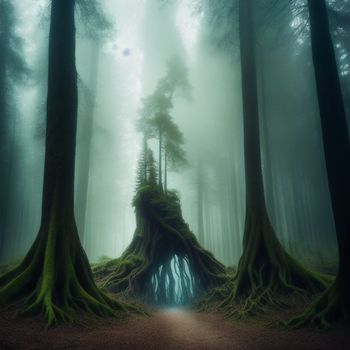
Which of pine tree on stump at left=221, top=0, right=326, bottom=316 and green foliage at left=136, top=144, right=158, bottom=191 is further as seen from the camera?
green foliage at left=136, top=144, right=158, bottom=191

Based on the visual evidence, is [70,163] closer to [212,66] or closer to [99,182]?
[212,66]

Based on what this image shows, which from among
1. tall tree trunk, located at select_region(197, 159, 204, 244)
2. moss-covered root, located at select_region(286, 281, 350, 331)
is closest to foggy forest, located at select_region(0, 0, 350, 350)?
moss-covered root, located at select_region(286, 281, 350, 331)

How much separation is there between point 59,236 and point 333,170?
5.52 metres

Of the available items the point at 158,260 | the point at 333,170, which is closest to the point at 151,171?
the point at 158,260

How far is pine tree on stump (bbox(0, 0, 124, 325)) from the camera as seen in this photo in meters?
4.29

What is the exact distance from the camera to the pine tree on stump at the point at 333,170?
443 centimetres

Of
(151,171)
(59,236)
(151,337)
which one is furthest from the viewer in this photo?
(151,171)

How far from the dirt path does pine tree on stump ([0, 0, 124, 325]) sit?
1.12 feet

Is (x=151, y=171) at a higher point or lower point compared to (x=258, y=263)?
higher

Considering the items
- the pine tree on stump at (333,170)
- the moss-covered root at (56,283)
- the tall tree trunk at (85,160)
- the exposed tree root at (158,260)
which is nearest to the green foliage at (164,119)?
the exposed tree root at (158,260)

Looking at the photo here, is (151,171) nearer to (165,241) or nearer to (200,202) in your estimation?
(165,241)

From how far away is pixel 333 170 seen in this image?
4.81 m

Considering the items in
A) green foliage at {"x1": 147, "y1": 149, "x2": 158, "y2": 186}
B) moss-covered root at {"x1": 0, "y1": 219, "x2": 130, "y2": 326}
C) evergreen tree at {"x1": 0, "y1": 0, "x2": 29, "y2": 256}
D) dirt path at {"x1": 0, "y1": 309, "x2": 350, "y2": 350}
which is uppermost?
evergreen tree at {"x1": 0, "y1": 0, "x2": 29, "y2": 256}

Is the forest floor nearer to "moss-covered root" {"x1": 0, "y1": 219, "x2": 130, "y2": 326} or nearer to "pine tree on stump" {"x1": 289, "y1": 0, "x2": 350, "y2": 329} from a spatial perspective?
"moss-covered root" {"x1": 0, "y1": 219, "x2": 130, "y2": 326}
